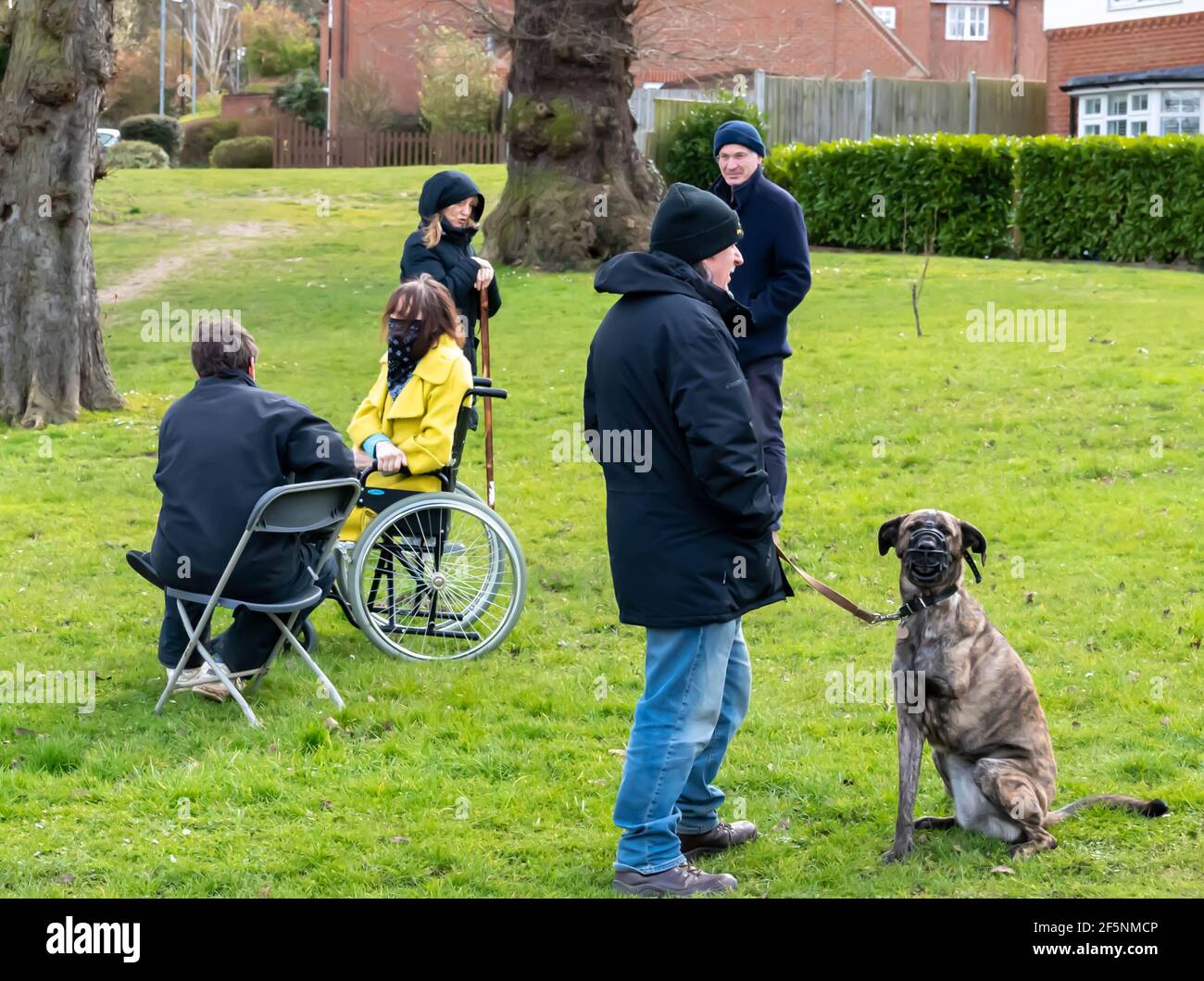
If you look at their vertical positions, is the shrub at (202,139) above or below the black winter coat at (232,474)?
above

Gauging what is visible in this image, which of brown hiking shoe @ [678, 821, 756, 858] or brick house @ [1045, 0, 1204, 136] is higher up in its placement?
brick house @ [1045, 0, 1204, 136]

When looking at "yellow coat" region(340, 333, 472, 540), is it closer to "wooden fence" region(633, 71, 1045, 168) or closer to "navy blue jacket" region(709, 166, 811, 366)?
"navy blue jacket" region(709, 166, 811, 366)

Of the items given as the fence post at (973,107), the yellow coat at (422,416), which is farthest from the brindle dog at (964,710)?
the fence post at (973,107)

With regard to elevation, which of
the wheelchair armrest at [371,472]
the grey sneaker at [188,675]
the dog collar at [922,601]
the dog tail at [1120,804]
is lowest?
the dog tail at [1120,804]

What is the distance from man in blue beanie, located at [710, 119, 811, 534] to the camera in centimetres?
765

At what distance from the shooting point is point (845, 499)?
10.5 meters

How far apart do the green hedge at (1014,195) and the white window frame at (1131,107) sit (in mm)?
7192

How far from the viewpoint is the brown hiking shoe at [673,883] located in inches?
187

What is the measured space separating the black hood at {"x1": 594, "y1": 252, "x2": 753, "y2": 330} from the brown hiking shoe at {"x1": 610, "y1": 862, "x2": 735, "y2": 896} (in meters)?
1.78

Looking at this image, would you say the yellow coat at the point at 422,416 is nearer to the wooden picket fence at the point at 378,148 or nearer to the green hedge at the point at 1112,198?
the green hedge at the point at 1112,198

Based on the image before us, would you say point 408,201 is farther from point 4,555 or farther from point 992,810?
point 992,810

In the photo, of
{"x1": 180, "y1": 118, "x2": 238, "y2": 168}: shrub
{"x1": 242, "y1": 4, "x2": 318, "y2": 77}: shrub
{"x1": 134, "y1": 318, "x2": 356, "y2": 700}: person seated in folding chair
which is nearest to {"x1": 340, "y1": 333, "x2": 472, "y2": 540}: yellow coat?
{"x1": 134, "y1": 318, "x2": 356, "y2": 700}: person seated in folding chair
